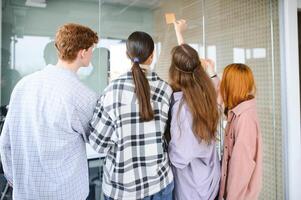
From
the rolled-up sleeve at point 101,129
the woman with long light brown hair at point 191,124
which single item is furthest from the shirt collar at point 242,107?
the rolled-up sleeve at point 101,129

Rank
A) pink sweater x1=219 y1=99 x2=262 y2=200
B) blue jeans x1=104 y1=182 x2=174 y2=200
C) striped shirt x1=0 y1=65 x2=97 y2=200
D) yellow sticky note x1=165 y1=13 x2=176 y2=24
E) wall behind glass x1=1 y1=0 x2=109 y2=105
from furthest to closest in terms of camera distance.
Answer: yellow sticky note x1=165 y1=13 x2=176 y2=24 → wall behind glass x1=1 y1=0 x2=109 y2=105 → pink sweater x1=219 y1=99 x2=262 y2=200 → blue jeans x1=104 y1=182 x2=174 y2=200 → striped shirt x1=0 y1=65 x2=97 y2=200

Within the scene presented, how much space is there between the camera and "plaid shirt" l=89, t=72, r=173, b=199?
1.19 meters

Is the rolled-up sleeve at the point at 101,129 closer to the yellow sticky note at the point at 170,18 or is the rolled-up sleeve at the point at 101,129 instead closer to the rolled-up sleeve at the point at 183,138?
the rolled-up sleeve at the point at 183,138

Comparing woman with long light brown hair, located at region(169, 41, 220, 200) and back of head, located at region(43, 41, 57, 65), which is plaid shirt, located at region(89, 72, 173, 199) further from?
back of head, located at region(43, 41, 57, 65)

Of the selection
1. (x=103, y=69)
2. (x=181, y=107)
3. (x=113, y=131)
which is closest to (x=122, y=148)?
(x=113, y=131)

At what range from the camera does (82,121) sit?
123 centimetres

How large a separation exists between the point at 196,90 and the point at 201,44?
3.35 ft

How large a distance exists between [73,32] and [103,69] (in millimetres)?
701

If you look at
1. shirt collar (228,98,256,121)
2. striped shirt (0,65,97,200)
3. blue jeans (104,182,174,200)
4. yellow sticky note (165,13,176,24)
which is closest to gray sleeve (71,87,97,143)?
striped shirt (0,65,97,200)

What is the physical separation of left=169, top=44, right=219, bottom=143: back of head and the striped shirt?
1.53 feet

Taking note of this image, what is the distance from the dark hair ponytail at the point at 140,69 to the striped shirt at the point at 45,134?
25 centimetres

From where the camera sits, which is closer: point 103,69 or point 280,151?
point 103,69

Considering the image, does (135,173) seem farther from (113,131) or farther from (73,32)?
(73,32)

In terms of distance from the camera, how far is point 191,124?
132 centimetres
